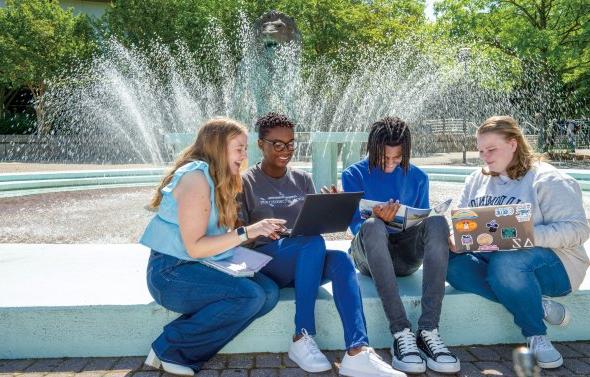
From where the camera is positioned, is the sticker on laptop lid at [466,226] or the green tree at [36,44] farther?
the green tree at [36,44]

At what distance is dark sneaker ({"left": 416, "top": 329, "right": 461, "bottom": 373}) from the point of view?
8.66 feet

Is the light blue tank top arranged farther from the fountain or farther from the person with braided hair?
the fountain

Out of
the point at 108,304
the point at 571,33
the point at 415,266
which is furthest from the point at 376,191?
the point at 571,33

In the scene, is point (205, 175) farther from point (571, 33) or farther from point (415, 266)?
point (571, 33)

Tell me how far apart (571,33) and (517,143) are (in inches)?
780

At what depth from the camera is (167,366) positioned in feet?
8.54

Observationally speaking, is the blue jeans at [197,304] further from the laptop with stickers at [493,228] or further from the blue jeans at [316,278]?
the laptop with stickers at [493,228]

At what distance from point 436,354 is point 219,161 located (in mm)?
1396

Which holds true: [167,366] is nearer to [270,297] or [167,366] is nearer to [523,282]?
[270,297]

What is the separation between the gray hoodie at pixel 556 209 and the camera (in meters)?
2.78

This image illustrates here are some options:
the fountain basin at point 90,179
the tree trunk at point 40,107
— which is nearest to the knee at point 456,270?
the fountain basin at point 90,179

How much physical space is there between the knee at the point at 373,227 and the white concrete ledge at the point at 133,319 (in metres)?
0.35

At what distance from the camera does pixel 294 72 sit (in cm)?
2091

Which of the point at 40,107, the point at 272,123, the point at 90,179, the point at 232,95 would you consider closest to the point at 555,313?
the point at 272,123
